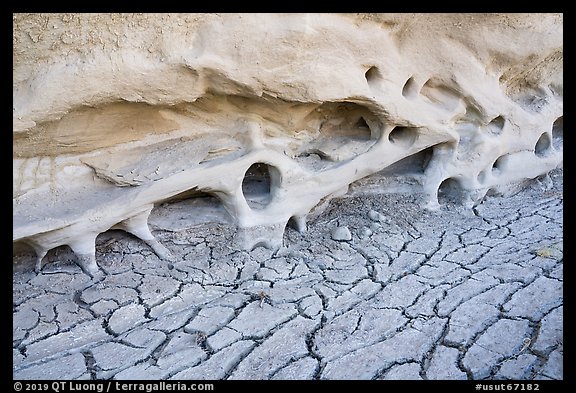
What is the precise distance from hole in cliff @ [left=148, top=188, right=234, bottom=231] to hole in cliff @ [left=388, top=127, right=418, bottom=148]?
0.97 metres

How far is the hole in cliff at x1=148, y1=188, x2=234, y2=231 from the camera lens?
2590 mm

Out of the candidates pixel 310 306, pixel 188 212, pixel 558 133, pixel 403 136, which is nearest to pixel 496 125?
pixel 403 136

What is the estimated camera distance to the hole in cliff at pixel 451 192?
3.21 meters

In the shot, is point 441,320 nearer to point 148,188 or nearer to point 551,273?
point 551,273

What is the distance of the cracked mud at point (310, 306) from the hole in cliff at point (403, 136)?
421 millimetres

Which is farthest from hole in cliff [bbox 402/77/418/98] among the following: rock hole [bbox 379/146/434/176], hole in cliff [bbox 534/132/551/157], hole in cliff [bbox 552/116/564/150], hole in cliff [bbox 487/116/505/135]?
hole in cliff [bbox 552/116/564/150]

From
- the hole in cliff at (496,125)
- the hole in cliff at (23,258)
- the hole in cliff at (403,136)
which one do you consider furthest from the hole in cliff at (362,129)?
the hole in cliff at (23,258)

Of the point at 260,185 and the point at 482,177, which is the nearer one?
the point at 260,185

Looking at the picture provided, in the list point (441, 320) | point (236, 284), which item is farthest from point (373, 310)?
point (236, 284)

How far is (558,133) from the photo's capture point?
3.68m

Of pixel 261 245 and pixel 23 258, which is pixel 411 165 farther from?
pixel 23 258

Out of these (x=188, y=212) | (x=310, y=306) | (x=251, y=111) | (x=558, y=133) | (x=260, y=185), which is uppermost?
(x=558, y=133)

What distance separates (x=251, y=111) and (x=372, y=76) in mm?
610

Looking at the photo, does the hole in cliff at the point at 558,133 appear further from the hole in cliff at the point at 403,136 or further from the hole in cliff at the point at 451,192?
the hole in cliff at the point at 403,136
